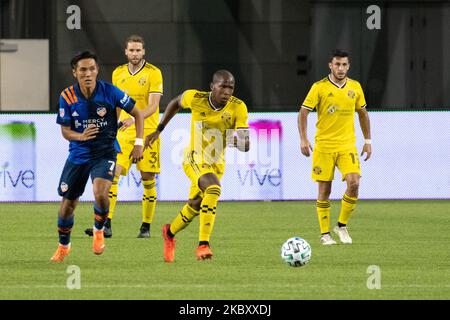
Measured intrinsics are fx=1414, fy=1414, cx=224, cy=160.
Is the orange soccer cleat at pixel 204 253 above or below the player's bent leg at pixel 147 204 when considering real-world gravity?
below

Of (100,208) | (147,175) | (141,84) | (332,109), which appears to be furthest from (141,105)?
(100,208)

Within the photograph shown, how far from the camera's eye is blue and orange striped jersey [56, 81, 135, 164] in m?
11.8

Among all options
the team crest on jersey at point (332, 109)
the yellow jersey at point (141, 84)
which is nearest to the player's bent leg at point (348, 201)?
the team crest on jersey at point (332, 109)

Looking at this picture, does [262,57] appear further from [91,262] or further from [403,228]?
[91,262]

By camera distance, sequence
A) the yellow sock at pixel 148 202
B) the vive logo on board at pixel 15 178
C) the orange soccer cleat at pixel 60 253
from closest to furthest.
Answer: the orange soccer cleat at pixel 60 253, the yellow sock at pixel 148 202, the vive logo on board at pixel 15 178

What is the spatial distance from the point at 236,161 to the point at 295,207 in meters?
1.24

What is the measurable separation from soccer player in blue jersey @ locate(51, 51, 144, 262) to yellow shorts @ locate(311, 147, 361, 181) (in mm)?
2478

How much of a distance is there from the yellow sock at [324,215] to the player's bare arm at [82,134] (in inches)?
114

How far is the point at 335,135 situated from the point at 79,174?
3.12 metres

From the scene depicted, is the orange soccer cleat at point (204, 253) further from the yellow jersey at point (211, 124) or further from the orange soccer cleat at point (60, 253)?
A: the orange soccer cleat at point (60, 253)

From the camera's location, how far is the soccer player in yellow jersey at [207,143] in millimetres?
11922

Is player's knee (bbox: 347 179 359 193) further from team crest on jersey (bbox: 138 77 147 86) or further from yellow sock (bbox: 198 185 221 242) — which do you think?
team crest on jersey (bbox: 138 77 147 86)

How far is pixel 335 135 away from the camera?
14.0 m

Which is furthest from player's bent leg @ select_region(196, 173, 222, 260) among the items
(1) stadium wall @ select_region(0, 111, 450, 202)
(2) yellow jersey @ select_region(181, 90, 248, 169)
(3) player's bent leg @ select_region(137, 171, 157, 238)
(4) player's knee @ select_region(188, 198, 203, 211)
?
(1) stadium wall @ select_region(0, 111, 450, 202)
